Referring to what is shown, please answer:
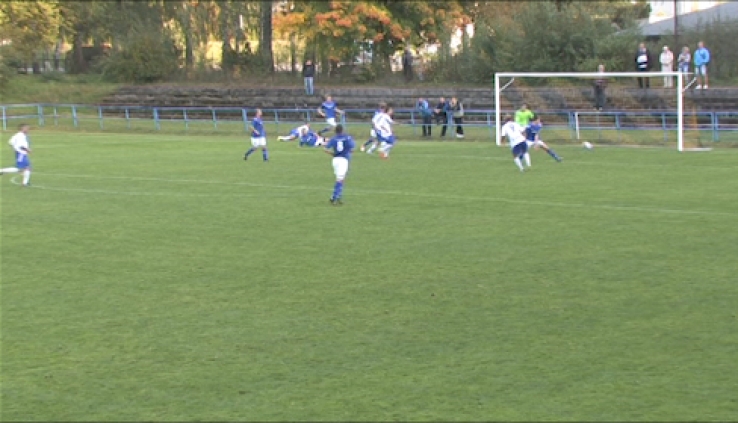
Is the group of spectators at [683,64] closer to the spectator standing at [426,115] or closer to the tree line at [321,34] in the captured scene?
the tree line at [321,34]

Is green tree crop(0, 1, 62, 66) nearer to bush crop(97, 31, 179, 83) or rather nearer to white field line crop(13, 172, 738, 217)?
bush crop(97, 31, 179, 83)

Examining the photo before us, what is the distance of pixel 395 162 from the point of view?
31.0m

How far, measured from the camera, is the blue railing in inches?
1430

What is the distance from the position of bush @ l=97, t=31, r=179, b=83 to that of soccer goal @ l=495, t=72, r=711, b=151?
24.2 m

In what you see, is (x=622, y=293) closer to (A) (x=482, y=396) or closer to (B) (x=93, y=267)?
(A) (x=482, y=396)

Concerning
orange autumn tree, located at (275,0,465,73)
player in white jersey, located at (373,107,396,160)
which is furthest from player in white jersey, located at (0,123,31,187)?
orange autumn tree, located at (275,0,465,73)

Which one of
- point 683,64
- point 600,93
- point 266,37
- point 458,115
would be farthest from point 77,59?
point 683,64

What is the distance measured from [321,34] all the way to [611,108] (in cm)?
2089

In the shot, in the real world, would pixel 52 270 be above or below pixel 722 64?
below

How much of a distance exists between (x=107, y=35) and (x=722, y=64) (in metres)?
38.0

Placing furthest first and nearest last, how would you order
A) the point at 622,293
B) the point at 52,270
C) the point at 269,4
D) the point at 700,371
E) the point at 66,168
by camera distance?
1. the point at 269,4
2. the point at 66,168
3. the point at 52,270
4. the point at 622,293
5. the point at 700,371

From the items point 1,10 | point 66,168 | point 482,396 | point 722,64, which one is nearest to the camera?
point 482,396

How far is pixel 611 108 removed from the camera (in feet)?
129

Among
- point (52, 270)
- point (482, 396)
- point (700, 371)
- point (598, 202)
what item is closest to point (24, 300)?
point (52, 270)
